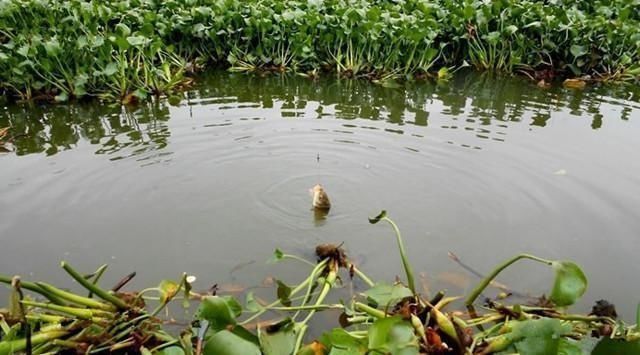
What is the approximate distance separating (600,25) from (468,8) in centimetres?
143

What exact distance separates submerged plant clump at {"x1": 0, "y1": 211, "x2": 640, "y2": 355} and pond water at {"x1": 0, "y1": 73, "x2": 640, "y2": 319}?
0.46 m

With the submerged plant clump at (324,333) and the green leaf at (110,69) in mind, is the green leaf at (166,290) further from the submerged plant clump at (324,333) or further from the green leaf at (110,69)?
the green leaf at (110,69)

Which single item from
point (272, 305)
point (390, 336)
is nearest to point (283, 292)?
point (272, 305)

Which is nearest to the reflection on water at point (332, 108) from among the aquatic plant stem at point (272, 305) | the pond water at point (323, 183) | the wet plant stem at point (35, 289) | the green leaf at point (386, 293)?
the pond water at point (323, 183)

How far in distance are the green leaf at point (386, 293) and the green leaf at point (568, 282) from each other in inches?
19.4

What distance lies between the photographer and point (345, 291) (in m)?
2.37

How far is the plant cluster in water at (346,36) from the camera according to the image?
5.36 meters

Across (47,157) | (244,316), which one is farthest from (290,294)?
(47,157)

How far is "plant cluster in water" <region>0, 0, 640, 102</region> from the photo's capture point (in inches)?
211

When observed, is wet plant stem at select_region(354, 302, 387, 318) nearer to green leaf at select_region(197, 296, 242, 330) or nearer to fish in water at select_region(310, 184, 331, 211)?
green leaf at select_region(197, 296, 242, 330)

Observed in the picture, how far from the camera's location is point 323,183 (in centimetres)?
335

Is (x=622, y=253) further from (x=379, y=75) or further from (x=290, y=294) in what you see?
(x=379, y=75)

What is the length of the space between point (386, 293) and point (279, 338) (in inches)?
16.5

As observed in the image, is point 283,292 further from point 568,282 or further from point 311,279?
point 568,282
